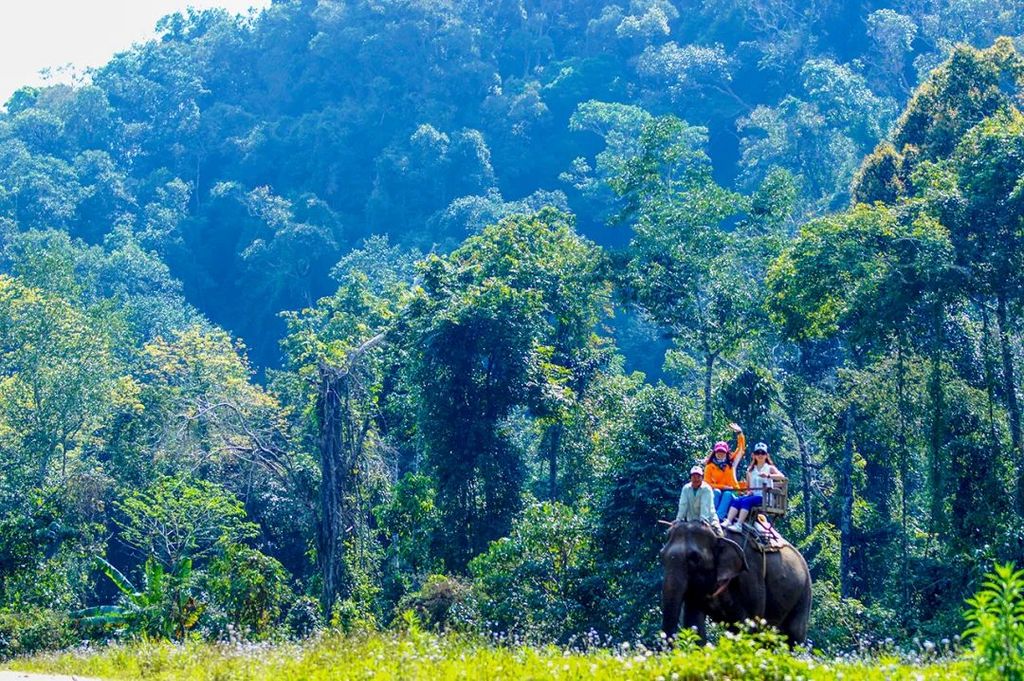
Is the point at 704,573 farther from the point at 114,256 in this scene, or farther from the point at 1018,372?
the point at 114,256

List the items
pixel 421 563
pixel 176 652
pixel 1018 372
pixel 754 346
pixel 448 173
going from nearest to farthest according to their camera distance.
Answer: pixel 176 652, pixel 1018 372, pixel 421 563, pixel 754 346, pixel 448 173

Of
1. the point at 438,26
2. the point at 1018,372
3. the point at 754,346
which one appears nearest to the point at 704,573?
the point at 1018,372

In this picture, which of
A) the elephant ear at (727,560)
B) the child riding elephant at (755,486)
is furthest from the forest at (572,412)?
the elephant ear at (727,560)

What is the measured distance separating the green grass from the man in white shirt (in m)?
1.62

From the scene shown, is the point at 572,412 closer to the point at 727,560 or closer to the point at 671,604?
the point at 727,560

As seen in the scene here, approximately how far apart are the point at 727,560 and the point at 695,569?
0.35 metres

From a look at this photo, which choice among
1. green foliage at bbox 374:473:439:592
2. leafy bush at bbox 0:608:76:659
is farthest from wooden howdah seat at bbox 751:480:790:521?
green foliage at bbox 374:473:439:592

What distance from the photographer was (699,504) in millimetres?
12945

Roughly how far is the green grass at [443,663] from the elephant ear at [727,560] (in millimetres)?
1319

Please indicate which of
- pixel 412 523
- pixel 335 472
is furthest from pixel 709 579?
pixel 412 523

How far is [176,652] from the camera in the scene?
549 inches

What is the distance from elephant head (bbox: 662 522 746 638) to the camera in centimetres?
1266

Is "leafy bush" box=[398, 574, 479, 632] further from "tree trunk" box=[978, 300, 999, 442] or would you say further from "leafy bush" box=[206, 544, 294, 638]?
"tree trunk" box=[978, 300, 999, 442]

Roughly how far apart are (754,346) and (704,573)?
2027cm
